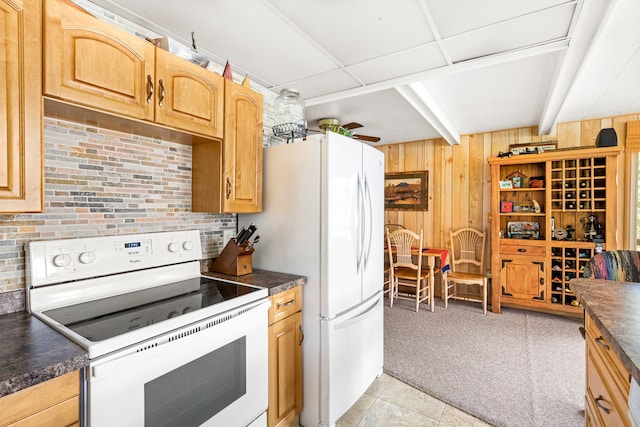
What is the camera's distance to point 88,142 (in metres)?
1.51

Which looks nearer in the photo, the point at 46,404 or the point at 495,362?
the point at 46,404

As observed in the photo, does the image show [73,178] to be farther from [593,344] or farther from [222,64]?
[593,344]

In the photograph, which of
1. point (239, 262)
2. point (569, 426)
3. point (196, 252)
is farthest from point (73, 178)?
point (569, 426)

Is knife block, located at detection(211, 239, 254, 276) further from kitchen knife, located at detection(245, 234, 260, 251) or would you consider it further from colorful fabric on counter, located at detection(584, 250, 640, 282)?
colorful fabric on counter, located at detection(584, 250, 640, 282)

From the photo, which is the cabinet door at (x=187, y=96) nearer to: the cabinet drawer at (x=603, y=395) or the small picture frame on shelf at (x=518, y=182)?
the cabinet drawer at (x=603, y=395)

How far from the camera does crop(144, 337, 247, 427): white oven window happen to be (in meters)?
1.13

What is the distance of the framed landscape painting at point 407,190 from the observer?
15.6ft

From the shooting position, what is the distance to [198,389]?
4.17ft

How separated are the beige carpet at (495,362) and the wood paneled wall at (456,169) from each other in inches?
46.2

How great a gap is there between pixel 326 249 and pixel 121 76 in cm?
125

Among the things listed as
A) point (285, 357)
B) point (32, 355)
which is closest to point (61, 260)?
point (32, 355)

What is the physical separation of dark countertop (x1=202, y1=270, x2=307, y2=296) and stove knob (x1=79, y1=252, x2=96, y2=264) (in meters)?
0.64

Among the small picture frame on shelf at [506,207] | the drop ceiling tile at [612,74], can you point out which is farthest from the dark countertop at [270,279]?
the small picture frame on shelf at [506,207]

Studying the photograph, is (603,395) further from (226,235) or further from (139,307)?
(226,235)
